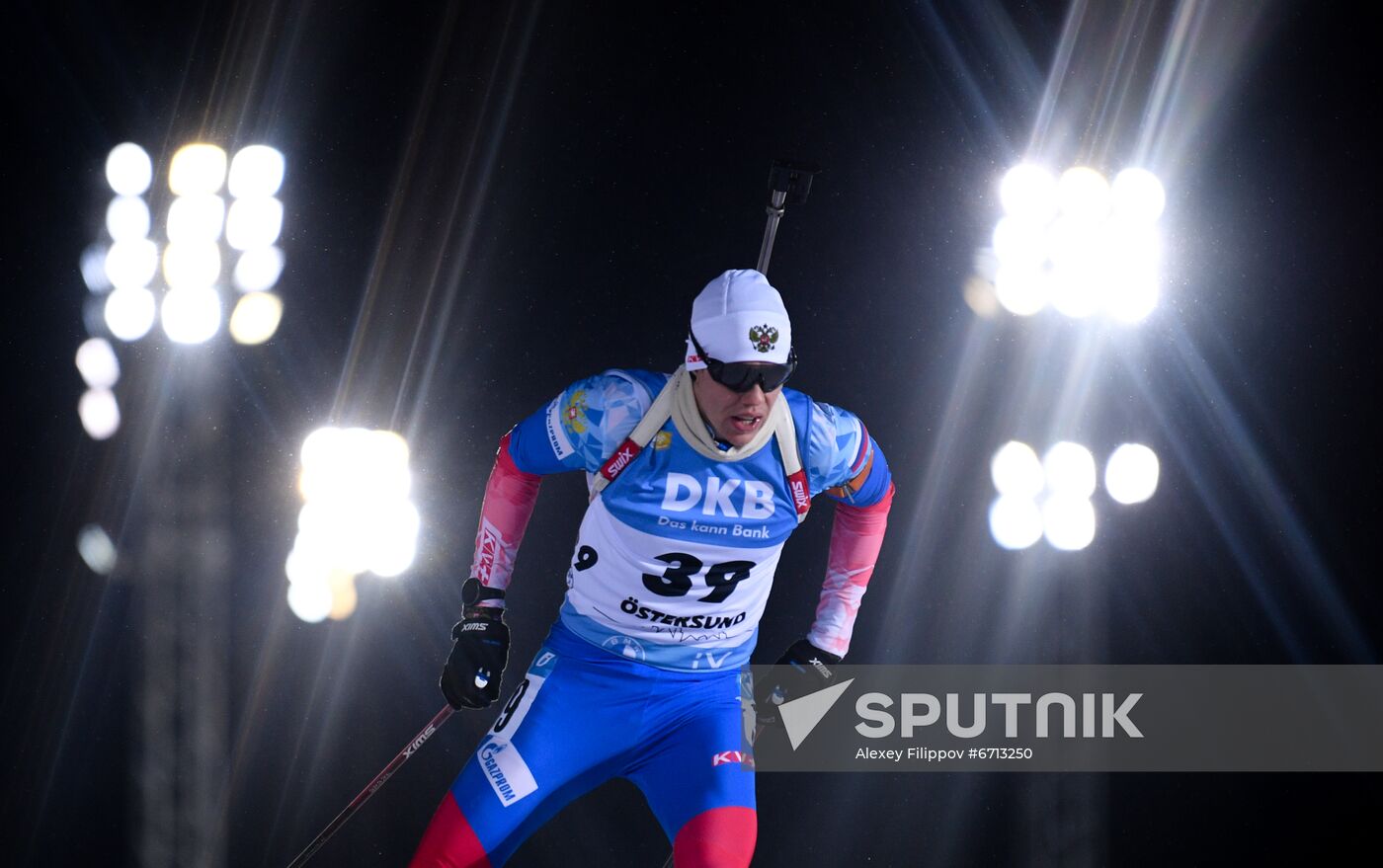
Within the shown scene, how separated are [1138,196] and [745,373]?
145cm

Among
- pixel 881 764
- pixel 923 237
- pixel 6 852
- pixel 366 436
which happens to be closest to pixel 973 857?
pixel 881 764

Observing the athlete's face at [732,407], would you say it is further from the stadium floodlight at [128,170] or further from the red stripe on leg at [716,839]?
the stadium floodlight at [128,170]

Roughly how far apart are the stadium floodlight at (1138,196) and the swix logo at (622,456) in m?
1.55

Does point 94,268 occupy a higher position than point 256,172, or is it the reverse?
point 256,172

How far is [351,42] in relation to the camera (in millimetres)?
2828

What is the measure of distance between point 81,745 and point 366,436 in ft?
3.33

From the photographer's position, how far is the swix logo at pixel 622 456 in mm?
2277

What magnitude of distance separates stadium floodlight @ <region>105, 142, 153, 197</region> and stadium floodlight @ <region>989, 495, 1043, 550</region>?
2245 millimetres

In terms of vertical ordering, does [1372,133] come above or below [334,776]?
above

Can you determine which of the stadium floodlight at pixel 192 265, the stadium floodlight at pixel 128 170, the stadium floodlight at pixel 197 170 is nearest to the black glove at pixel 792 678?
the stadium floodlight at pixel 192 265

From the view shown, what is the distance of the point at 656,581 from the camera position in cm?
231

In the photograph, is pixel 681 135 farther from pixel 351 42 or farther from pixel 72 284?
pixel 72 284

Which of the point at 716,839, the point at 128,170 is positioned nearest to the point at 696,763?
the point at 716,839

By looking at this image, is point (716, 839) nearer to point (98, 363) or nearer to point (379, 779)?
point (379, 779)
